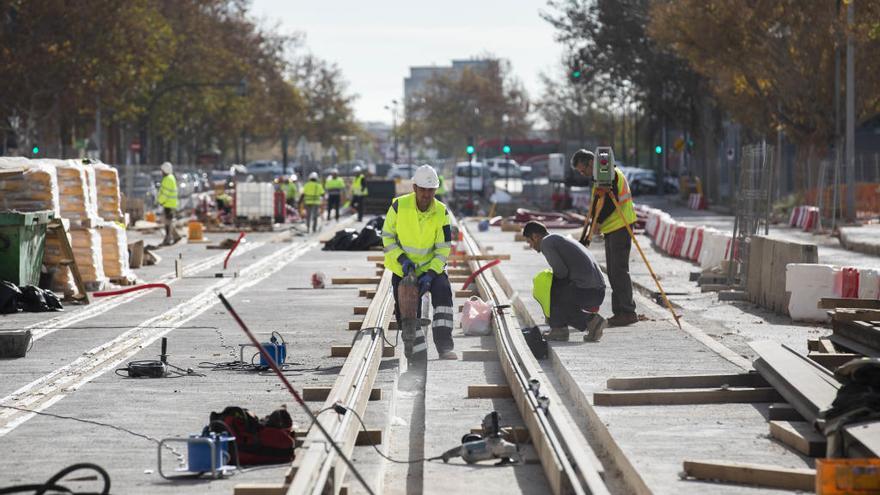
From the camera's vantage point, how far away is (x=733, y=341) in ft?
54.9

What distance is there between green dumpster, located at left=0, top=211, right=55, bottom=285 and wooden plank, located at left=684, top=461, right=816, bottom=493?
47.1 feet

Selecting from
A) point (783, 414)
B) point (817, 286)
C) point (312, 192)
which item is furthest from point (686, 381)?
point (312, 192)

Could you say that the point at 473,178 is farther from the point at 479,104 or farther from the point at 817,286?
the point at 479,104

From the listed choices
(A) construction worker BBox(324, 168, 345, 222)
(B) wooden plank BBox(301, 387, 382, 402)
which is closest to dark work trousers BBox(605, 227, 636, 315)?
(B) wooden plank BBox(301, 387, 382, 402)

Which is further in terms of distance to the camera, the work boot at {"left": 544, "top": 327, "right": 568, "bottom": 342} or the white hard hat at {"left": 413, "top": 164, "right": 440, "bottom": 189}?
the work boot at {"left": 544, "top": 327, "right": 568, "bottom": 342}

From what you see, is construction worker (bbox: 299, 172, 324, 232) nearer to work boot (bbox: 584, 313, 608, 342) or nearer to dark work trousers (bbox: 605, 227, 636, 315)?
dark work trousers (bbox: 605, 227, 636, 315)

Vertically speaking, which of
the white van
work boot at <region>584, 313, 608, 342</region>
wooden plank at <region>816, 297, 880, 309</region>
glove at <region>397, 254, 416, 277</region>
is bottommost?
the white van

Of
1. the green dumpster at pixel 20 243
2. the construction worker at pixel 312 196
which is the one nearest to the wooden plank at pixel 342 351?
the green dumpster at pixel 20 243

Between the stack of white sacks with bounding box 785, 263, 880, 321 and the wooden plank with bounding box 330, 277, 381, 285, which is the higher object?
the stack of white sacks with bounding box 785, 263, 880, 321

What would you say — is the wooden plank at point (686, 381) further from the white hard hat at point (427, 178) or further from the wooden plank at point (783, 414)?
the white hard hat at point (427, 178)

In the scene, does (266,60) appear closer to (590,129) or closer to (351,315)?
(590,129)

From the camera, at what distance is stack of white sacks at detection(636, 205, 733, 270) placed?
2628 cm

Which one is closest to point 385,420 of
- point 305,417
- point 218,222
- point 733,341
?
point 305,417

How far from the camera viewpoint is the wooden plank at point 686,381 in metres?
12.0
